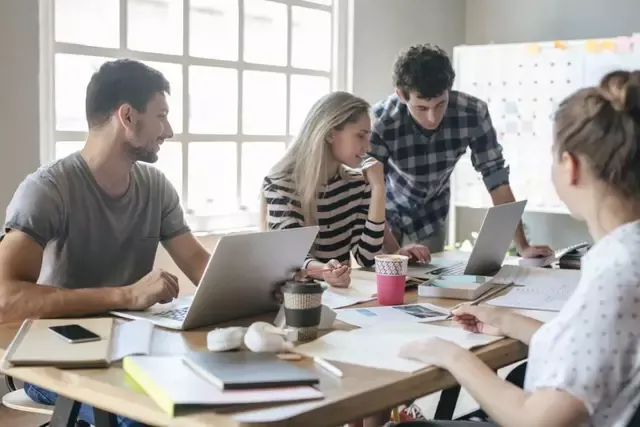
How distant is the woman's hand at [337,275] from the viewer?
6.42 feet

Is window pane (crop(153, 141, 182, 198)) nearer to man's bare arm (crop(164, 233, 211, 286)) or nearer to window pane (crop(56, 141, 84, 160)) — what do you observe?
window pane (crop(56, 141, 84, 160))

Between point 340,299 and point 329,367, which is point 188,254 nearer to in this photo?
point 340,299

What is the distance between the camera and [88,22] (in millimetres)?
3309

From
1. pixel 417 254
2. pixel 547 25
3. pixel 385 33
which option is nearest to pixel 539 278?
pixel 417 254

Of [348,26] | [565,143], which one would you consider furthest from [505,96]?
[565,143]

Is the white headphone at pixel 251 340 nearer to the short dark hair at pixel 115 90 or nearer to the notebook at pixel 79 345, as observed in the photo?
the notebook at pixel 79 345

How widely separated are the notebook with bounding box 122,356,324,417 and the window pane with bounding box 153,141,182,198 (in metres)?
2.50

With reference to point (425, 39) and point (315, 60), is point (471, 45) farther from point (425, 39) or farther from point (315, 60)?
point (315, 60)

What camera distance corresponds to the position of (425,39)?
16.0 ft

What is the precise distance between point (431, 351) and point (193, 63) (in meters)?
2.68

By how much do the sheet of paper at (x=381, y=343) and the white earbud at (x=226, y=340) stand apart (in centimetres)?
10

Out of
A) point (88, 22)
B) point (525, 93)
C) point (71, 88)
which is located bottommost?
point (71, 88)

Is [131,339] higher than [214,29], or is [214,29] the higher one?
[214,29]

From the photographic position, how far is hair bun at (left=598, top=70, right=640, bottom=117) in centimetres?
112
